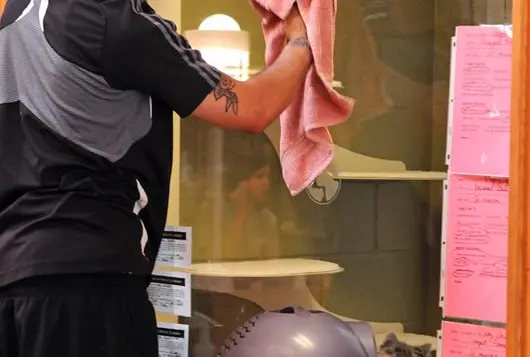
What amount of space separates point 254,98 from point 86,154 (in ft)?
0.81

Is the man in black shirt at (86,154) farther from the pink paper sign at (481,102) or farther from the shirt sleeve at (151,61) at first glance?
the pink paper sign at (481,102)

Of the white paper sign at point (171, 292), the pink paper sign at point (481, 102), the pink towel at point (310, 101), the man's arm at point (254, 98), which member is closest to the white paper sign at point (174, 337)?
the white paper sign at point (171, 292)

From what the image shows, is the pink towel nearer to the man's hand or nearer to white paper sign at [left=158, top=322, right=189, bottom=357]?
the man's hand

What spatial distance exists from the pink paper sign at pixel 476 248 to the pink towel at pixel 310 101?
38 cm

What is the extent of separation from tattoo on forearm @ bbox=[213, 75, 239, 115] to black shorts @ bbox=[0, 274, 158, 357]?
0.91 feet

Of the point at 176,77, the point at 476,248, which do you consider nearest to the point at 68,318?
the point at 176,77

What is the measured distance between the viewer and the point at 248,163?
1.72m

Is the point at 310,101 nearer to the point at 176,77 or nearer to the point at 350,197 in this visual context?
the point at 176,77

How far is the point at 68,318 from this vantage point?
1.11m

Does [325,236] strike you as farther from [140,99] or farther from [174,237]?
[140,99]

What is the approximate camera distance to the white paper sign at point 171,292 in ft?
5.16

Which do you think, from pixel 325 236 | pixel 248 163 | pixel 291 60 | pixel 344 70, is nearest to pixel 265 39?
pixel 291 60

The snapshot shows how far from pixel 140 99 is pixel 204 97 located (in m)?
0.09

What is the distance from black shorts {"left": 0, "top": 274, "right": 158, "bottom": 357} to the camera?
1.11 metres
